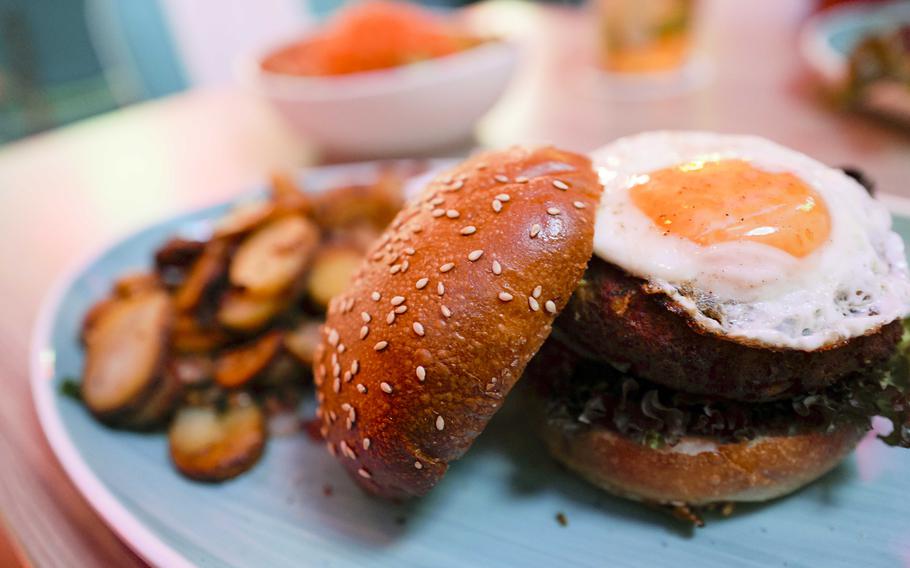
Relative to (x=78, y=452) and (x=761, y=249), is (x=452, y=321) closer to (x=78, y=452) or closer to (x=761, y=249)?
(x=761, y=249)

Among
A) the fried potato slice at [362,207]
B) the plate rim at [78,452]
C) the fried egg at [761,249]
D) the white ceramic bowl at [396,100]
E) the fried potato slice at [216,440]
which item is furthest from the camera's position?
the white ceramic bowl at [396,100]

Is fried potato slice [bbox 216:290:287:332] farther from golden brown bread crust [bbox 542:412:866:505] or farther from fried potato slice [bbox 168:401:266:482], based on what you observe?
golden brown bread crust [bbox 542:412:866:505]

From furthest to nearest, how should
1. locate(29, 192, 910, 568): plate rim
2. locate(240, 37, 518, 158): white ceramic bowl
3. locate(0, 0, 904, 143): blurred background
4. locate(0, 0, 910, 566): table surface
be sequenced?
locate(0, 0, 904, 143): blurred background
locate(240, 37, 518, 158): white ceramic bowl
locate(0, 0, 910, 566): table surface
locate(29, 192, 910, 568): plate rim

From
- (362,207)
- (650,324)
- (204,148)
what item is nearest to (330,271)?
(362,207)

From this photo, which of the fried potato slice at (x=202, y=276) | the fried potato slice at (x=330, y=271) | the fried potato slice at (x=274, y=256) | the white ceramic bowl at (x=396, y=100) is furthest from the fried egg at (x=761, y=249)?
the white ceramic bowl at (x=396, y=100)

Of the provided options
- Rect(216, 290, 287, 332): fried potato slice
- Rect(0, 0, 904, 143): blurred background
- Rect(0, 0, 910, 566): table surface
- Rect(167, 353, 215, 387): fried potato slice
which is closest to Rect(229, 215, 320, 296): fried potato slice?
Rect(216, 290, 287, 332): fried potato slice

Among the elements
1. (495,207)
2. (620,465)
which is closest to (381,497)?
(620,465)

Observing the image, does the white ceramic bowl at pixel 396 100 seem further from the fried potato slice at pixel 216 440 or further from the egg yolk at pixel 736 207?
the egg yolk at pixel 736 207
